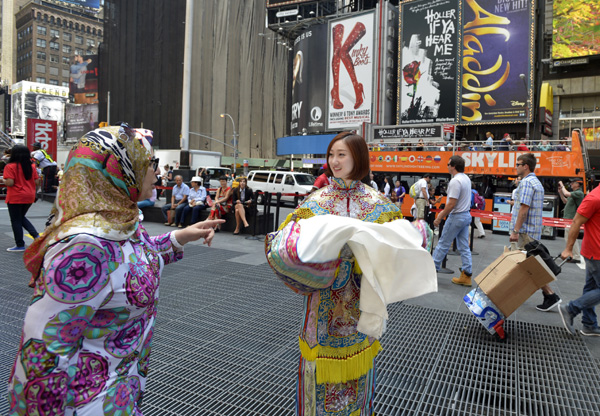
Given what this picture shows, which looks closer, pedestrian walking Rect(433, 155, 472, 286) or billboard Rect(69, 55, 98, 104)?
pedestrian walking Rect(433, 155, 472, 286)

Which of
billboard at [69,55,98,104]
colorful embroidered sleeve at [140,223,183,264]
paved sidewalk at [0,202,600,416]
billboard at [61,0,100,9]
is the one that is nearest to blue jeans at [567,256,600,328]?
paved sidewalk at [0,202,600,416]

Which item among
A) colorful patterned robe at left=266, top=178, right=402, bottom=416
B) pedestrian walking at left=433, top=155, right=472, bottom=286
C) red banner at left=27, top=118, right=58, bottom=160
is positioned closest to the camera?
colorful patterned robe at left=266, top=178, right=402, bottom=416

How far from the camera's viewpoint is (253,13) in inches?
2388

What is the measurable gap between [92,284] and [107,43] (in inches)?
2904

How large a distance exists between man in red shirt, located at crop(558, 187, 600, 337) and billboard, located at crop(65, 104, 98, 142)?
74.4m

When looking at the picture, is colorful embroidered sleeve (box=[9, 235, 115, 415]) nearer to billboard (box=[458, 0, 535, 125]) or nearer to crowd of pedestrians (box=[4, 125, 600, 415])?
crowd of pedestrians (box=[4, 125, 600, 415])

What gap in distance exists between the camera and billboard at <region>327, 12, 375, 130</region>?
34594 mm

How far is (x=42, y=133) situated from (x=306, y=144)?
2633 centimetres

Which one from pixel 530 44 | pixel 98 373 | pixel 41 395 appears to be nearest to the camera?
pixel 41 395

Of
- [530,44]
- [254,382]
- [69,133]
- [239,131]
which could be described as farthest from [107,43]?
[254,382]

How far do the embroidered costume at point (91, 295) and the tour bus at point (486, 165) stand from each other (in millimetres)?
13839

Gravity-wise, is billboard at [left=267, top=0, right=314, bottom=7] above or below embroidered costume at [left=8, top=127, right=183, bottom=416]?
above

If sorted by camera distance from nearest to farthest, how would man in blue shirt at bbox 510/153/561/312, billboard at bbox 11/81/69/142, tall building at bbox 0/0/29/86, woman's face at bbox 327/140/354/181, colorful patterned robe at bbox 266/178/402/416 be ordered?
colorful patterned robe at bbox 266/178/402/416
woman's face at bbox 327/140/354/181
man in blue shirt at bbox 510/153/561/312
billboard at bbox 11/81/69/142
tall building at bbox 0/0/29/86

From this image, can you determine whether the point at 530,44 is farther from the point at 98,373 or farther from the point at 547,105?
the point at 98,373
